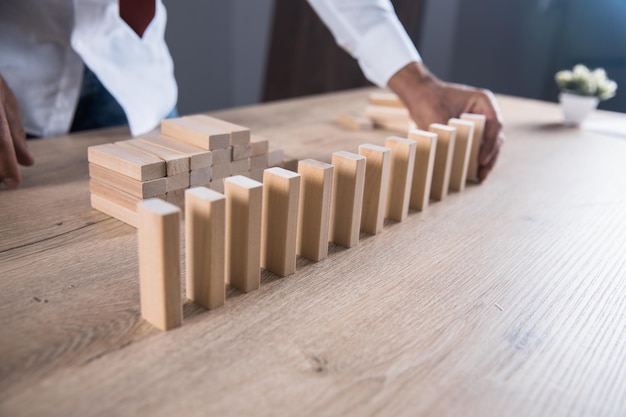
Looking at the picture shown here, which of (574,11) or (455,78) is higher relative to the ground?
(574,11)

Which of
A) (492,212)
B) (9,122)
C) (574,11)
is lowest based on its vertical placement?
(492,212)

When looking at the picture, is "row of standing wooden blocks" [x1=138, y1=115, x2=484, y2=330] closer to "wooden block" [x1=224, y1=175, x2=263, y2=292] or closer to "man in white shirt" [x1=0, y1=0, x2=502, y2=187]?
"wooden block" [x1=224, y1=175, x2=263, y2=292]

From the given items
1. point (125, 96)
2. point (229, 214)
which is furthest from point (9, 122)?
point (229, 214)

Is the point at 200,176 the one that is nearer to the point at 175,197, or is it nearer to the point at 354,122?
the point at 175,197

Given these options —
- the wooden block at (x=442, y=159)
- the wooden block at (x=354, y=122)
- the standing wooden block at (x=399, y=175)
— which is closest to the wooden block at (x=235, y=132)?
the standing wooden block at (x=399, y=175)

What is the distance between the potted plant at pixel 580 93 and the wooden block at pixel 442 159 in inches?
30.5

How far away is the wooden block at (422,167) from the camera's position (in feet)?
2.74

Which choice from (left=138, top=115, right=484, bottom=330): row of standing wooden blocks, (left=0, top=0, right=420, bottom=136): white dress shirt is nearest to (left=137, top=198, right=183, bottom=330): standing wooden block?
(left=138, top=115, right=484, bottom=330): row of standing wooden blocks

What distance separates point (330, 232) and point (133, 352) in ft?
1.08

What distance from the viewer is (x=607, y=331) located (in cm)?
55

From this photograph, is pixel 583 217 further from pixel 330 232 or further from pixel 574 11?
pixel 574 11

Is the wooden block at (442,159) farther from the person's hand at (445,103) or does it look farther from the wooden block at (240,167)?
the wooden block at (240,167)

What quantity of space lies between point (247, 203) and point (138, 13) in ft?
2.56

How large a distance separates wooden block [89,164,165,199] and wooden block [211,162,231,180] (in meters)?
0.09
